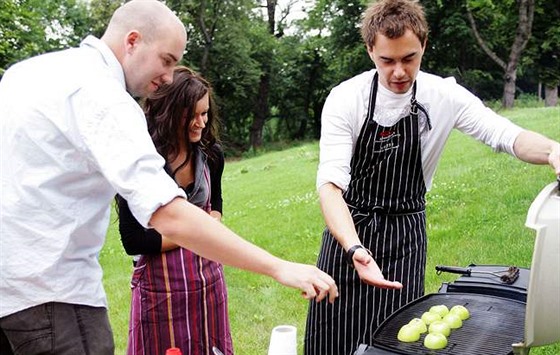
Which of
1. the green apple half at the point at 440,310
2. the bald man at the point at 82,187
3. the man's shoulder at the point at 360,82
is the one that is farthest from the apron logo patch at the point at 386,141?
the bald man at the point at 82,187

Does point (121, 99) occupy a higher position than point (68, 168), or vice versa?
point (121, 99)

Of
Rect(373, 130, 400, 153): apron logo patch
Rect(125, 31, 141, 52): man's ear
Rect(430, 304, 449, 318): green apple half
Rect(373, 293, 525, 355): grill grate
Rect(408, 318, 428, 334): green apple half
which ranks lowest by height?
Rect(373, 293, 525, 355): grill grate

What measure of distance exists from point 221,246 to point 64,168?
1.58 ft

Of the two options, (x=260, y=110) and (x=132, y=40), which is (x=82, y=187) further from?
(x=260, y=110)

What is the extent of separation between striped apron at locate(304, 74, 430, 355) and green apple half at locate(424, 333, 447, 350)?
78 cm

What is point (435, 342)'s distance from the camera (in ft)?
6.30

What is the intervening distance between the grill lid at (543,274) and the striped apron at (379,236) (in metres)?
0.98

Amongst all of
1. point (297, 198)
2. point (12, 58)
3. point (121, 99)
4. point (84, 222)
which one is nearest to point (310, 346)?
point (84, 222)

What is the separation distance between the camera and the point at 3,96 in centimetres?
173

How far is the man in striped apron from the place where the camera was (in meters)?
2.45

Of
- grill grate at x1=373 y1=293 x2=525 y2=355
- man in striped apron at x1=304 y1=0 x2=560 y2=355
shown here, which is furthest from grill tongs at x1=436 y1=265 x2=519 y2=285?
man in striped apron at x1=304 y1=0 x2=560 y2=355

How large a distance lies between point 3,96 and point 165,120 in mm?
942

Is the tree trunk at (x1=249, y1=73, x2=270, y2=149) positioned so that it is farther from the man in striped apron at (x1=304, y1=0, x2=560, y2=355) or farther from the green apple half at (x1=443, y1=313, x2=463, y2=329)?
the green apple half at (x1=443, y1=313, x2=463, y2=329)

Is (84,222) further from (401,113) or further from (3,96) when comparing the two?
(401,113)
